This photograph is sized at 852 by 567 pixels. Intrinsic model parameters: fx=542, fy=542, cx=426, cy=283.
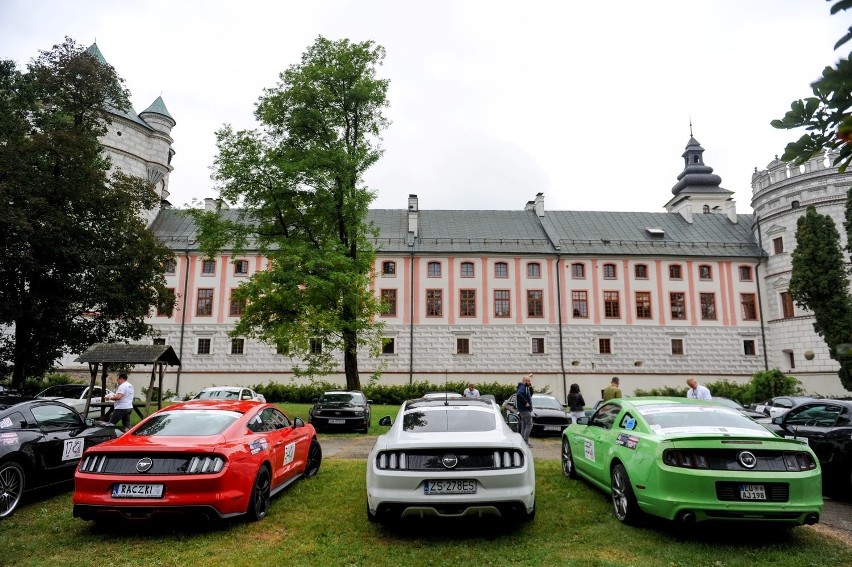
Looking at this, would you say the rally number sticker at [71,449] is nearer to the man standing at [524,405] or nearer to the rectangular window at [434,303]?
the man standing at [524,405]

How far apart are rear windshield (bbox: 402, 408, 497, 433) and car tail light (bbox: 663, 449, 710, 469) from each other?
197cm

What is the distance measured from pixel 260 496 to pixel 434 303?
3162cm

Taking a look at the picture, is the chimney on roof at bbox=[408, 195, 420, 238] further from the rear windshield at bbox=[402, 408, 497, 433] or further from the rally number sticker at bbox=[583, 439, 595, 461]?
the rear windshield at bbox=[402, 408, 497, 433]

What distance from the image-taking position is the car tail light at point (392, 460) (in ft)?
19.4

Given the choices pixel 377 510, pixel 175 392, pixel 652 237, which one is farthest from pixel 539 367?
pixel 377 510

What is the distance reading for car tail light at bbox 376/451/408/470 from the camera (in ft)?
19.4

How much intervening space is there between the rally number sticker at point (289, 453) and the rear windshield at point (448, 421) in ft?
7.02

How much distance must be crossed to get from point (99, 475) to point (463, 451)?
402 centimetres

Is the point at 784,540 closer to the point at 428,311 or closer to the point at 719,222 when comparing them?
the point at 428,311

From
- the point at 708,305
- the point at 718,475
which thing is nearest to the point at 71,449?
the point at 718,475

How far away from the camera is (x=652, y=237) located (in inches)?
1640

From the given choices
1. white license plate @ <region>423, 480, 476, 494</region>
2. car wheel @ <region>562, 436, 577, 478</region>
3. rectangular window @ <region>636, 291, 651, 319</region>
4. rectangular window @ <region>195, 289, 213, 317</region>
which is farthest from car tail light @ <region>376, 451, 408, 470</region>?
rectangular window @ <region>636, 291, 651, 319</region>

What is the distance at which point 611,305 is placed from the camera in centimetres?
3878

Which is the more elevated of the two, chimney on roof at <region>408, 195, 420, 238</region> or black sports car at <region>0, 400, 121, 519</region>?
chimney on roof at <region>408, 195, 420, 238</region>
